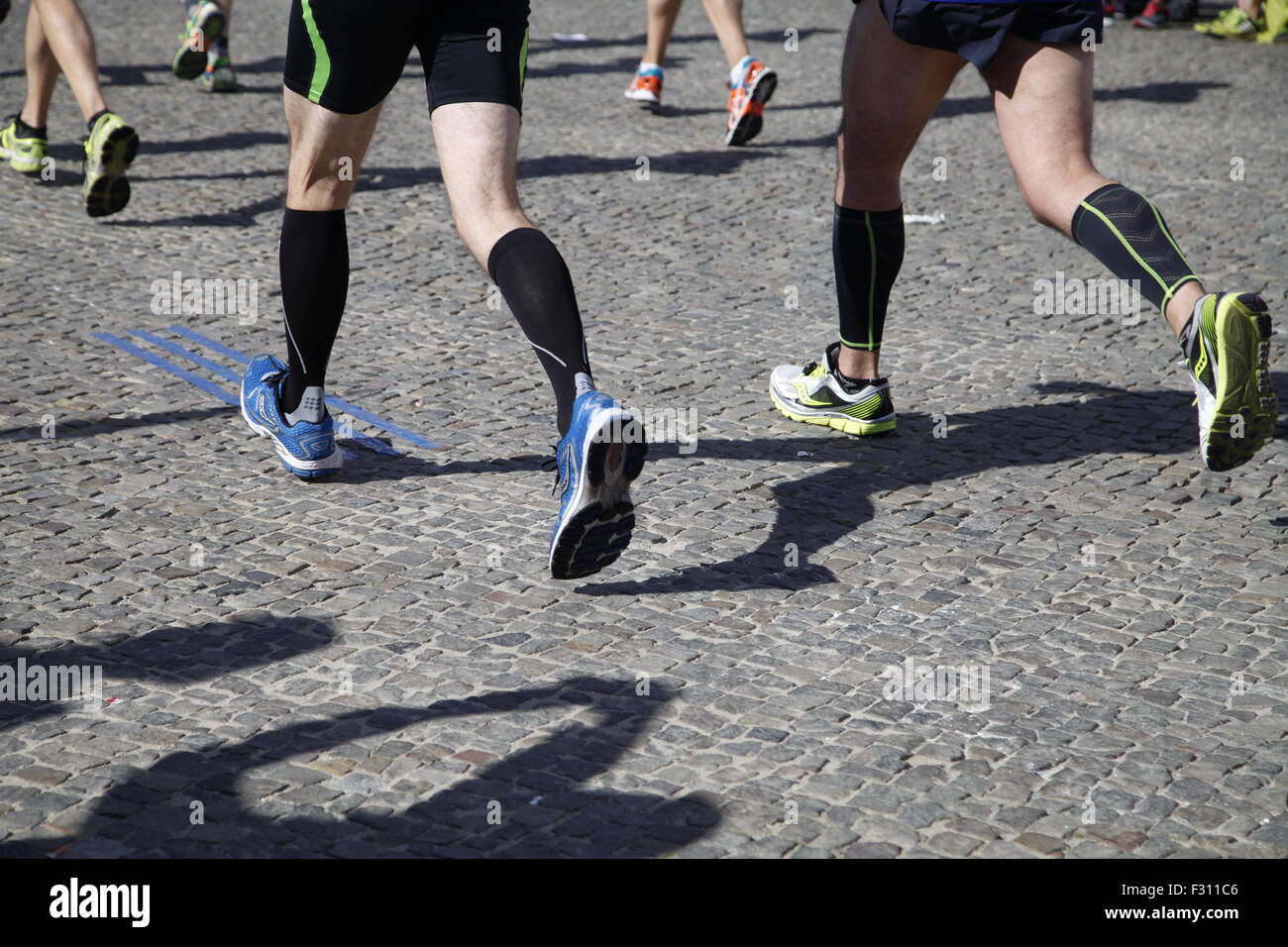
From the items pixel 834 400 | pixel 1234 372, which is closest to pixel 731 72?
pixel 834 400

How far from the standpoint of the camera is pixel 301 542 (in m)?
3.70

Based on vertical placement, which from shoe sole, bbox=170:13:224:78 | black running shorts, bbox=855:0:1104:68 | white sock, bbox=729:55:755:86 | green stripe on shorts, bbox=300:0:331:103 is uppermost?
shoe sole, bbox=170:13:224:78

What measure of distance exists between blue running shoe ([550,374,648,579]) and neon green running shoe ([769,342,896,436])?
4.80 ft

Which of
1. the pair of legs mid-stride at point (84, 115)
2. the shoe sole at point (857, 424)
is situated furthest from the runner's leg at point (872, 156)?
the pair of legs mid-stride at point (84, 115)

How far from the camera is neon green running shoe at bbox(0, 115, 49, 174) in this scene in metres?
7.13

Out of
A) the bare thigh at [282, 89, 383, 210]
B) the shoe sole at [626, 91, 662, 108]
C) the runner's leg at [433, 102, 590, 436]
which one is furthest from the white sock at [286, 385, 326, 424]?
the shoe sole at [626, 91, 662, 108]

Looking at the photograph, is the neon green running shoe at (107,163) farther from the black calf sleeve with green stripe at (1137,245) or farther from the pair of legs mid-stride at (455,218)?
the black calf sleeve with green stripe at (1137,245)

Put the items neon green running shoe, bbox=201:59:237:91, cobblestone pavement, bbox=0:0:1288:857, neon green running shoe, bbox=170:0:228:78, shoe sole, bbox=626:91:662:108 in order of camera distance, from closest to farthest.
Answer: cobblestone pavement, bbox=0:0:1288:857 < neon green running shoe, bbox=170:0:228:78 < shoe sole, bbox=626:91:662:108 < neon green running shoe, bbox=201:59:237:91

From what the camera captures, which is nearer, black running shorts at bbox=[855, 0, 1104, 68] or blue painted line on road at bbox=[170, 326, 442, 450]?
black running shorts at bbox=[855, 0, 1104, 68]

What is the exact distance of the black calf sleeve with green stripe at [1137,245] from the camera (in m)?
3.55

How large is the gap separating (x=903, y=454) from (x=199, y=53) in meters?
5.82

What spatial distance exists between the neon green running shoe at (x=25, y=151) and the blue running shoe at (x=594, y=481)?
4869 millimetres

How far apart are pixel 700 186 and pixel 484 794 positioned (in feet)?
17.5

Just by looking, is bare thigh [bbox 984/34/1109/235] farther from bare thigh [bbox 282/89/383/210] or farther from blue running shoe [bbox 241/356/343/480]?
blue running shoe [bbox 241/356/343/480]
